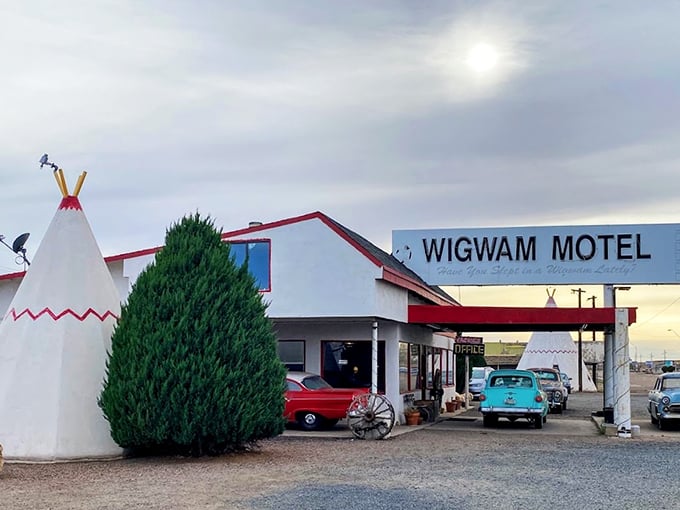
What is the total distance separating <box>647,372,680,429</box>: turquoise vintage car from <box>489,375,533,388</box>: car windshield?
3198 mm

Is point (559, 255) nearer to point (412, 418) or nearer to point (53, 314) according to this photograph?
point (412, 418)

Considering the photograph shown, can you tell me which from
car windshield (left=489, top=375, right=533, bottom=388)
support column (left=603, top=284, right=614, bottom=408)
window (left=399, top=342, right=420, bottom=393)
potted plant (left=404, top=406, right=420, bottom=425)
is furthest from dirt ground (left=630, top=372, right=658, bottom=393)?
potted plant (left=404, top=406, right=420, bottom=425)

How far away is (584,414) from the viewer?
31.2m

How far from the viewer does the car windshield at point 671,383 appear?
23656 millimetres

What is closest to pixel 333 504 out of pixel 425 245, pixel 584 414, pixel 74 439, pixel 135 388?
pixel 135 388

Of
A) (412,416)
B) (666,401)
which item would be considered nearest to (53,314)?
(412,416)

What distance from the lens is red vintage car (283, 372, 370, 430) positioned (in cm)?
2062

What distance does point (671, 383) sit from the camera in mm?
23797

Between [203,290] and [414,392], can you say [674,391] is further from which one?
[203,290]

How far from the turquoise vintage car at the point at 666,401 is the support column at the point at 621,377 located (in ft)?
5.97

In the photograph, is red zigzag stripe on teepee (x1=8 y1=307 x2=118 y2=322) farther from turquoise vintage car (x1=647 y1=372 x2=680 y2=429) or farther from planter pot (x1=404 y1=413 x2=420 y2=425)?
turquoise vintage car (x1=647 y1=372 x2=680 y2=429)

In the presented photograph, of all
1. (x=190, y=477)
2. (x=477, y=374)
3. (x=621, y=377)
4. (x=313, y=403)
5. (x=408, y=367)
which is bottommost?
(x=190, y=477)

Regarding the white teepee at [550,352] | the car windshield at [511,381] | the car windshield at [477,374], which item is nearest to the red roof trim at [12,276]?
the car windshield at [511,381]

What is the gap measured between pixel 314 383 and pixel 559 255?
957 cm
